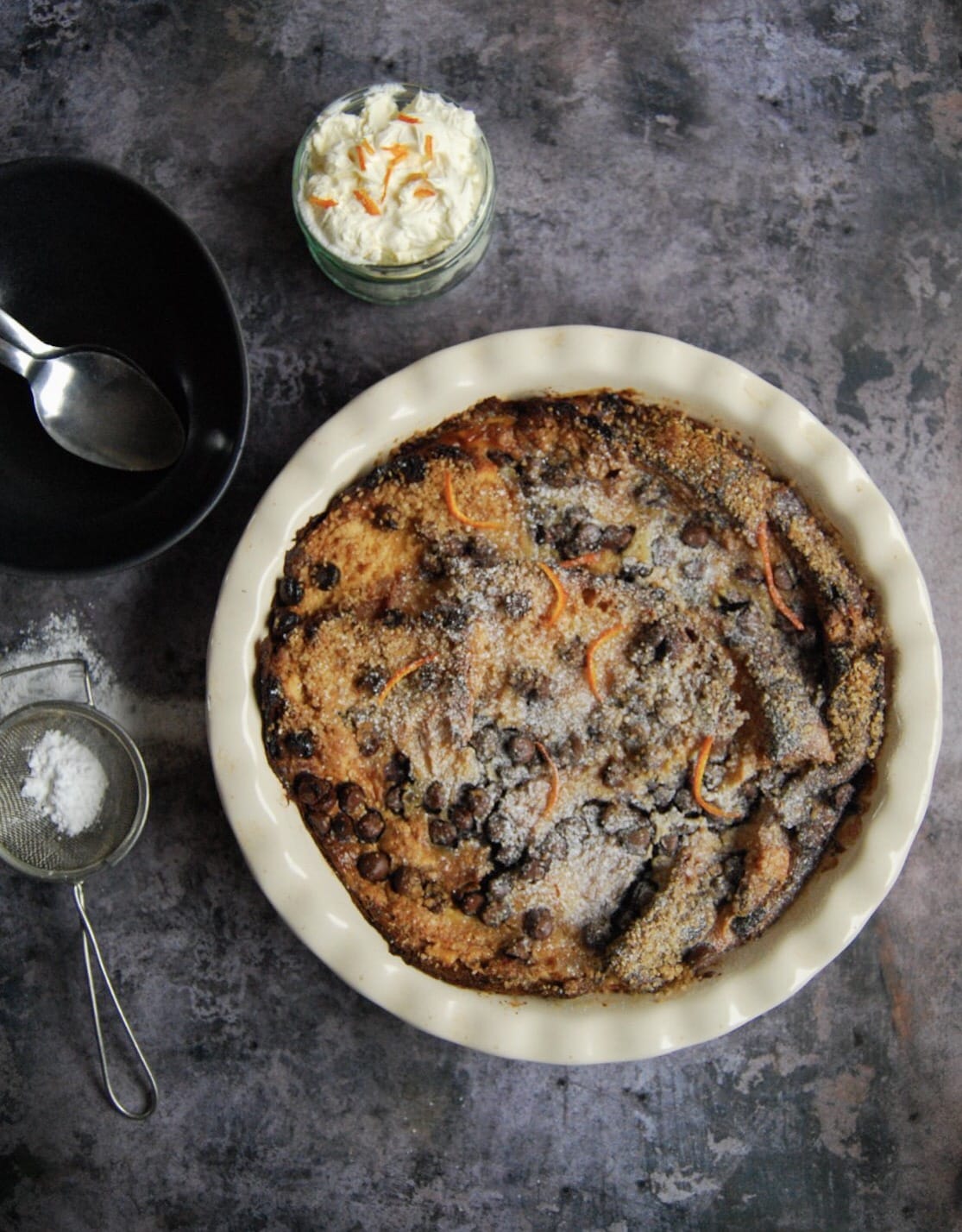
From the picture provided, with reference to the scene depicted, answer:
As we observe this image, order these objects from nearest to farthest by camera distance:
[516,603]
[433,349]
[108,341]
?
[516,603] < [108,341] < [433,349]

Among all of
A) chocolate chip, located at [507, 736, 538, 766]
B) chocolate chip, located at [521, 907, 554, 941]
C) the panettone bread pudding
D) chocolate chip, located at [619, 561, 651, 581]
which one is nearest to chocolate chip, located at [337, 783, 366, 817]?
the panettone bread pudding

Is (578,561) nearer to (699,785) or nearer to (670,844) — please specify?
(699,785)

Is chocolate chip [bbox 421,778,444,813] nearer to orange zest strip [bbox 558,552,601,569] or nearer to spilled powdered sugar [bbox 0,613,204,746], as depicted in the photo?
orange zest strip [bbox 558,552,601,569]

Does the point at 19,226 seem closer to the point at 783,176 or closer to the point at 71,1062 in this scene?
the point at 783,176

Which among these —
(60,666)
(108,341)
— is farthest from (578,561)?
(60,666)

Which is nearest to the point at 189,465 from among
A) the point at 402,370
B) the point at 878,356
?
the point at 402,370

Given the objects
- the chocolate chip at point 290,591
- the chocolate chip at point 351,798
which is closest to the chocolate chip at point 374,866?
the chocolate chip at point 351,798
